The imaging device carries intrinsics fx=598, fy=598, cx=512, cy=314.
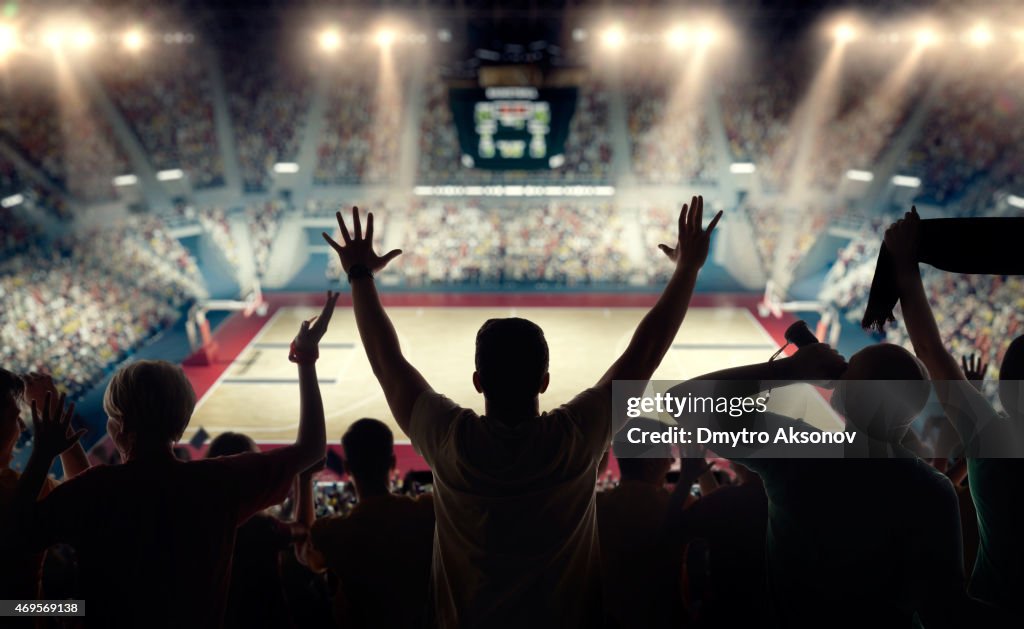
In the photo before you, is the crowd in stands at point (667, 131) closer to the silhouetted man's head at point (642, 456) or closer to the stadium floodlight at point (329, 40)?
the stadium floodlight at point (329, 40)

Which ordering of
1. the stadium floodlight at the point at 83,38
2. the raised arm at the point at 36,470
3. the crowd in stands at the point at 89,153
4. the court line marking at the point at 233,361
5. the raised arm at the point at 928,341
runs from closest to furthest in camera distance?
the raised arm at the point at 36,470 < the raised arm at the point at 928,341 < the court line marking at the point at 233,361 < the crowd in stands at the point at 89,153 < the stadium floodlight at the point at 83,38

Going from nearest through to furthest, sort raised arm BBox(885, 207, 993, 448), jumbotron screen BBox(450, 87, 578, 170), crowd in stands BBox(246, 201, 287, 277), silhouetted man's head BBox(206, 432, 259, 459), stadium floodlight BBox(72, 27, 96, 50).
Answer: raised arm BBox(885, 207, 993, 448) < silhouetted man's head BBox(206, 432, 259, 459) < jumbotron screen BBox(450, 87, 578, 170) < crowd in stands BBox(246, 201, 287, 277) < stadium floodlight BBox(72, 27, 96, 50)

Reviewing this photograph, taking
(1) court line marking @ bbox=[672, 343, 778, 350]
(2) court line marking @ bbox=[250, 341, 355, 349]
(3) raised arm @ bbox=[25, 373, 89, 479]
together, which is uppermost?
(3) raised arm @ bbox=[25, 373, 89, 479]

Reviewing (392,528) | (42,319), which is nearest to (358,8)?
(42,319)

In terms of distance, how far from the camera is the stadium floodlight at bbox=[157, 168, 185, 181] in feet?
75.8

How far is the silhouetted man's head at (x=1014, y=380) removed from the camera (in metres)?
2.01

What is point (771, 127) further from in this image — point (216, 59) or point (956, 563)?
point (956, 563)

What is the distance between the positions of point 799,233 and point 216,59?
2584 centimetres

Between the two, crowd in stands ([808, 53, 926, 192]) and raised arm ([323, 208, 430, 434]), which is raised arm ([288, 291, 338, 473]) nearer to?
raised arm ([323, 208, 430, 434])

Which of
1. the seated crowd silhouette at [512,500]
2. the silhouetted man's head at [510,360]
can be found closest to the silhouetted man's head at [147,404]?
the seated crowd silhouette at [512,500]

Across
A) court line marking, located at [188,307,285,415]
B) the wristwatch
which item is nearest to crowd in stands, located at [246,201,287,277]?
court line marking, located at [188,307,285,415]

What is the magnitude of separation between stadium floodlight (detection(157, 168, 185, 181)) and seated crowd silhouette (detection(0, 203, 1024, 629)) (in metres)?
24.6

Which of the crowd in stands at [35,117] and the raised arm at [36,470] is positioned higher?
the crowd in stands at [35,117]

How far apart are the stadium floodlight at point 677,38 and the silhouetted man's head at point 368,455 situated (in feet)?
87.1
